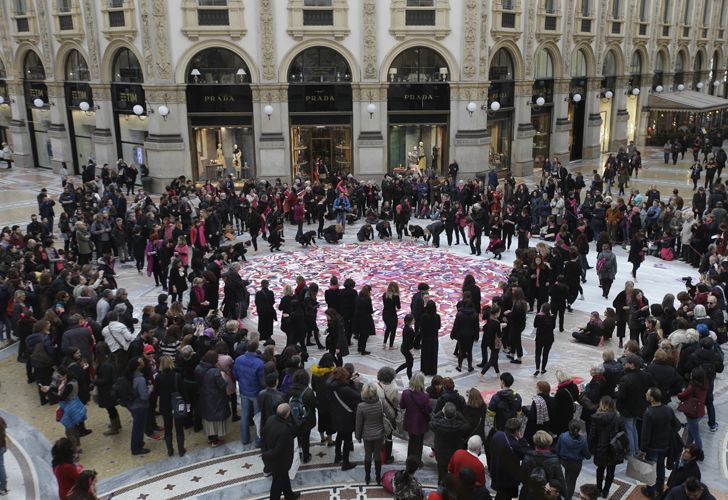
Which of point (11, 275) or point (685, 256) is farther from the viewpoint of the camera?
point (685, 256)

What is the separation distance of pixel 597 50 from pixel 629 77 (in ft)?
15.5

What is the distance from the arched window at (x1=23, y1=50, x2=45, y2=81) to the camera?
35.7m

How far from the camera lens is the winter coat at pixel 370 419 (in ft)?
28.1

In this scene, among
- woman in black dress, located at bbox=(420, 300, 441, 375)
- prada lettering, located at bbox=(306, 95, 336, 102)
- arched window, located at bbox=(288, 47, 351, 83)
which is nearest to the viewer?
woman in black dress, located at bbox=(420, 300, 441, 375)

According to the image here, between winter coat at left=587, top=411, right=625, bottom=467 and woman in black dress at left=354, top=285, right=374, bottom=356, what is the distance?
541 cm

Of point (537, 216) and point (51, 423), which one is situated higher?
point (537, 216)

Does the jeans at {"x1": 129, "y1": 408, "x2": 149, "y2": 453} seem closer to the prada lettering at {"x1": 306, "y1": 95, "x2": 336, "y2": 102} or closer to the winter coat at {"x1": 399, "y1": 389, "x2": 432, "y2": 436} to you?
the winter coat at {"x1": 399, "y1": 389, "x2": 432, "y2": 436}

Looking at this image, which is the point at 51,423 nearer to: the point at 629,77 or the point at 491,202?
the point at 491,202

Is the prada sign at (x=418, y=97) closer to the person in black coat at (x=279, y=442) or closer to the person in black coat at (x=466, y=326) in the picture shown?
the person in black coat at (x=466, y=326)

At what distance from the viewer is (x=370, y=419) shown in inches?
339

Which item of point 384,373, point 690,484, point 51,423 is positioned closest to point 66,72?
point 51,423

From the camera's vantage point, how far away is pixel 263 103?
2953cm

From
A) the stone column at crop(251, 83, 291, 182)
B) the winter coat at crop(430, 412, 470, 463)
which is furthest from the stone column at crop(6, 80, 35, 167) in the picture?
the winter coat at crop(430, 412, 470, 463)

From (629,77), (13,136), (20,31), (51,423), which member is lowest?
(51,423)
